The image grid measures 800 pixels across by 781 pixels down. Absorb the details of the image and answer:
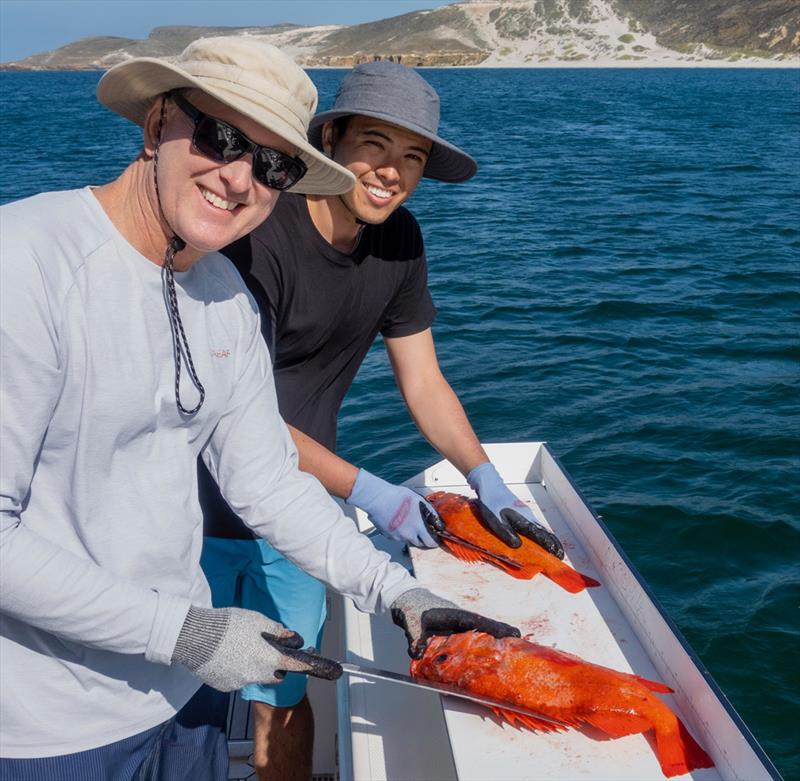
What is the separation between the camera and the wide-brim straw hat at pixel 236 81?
2139 mm

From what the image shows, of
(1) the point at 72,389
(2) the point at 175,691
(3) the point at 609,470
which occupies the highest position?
(1) the point at 72,389

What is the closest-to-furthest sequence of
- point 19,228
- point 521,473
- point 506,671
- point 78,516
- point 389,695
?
point 19,228 → point 78,516 → point 506,671 → point 389,695 → point 521,473

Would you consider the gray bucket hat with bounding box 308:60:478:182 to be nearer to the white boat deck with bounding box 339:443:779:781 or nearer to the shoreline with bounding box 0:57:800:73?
the white boat deck with bounding box 339:443:779:781

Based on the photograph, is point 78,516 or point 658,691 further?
point 658,691

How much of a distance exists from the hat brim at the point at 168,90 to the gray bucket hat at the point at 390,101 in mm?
853

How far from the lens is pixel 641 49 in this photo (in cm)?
14562

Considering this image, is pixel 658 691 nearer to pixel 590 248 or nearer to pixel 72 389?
pixel 72 389

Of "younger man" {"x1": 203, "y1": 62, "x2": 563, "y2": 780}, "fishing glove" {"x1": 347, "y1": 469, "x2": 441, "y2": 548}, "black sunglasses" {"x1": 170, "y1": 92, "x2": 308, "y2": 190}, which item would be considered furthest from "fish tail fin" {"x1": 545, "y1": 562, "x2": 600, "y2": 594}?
"black sunglasses" {"x1": 170, "y1": 92, "x2": 308, "y2": 190}

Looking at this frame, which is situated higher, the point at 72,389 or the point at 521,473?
the point at 72,389

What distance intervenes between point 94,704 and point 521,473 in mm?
2955

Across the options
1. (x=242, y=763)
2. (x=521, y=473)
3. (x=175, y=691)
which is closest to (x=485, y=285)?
(x=521, y=473)

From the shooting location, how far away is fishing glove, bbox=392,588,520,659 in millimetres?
2957

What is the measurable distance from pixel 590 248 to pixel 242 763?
14168 mm

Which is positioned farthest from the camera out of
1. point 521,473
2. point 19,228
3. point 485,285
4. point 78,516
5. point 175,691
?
point 485,285
